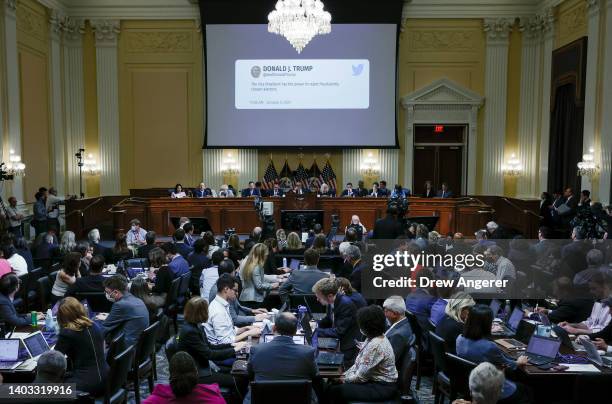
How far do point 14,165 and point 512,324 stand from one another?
456 inches

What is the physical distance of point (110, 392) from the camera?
4355 millimetres

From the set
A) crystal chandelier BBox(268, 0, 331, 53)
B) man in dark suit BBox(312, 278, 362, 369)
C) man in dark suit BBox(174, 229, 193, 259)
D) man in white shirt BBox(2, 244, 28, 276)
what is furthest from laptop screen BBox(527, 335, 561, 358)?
crystal chandelier BBox(268, 0, 331, 53)

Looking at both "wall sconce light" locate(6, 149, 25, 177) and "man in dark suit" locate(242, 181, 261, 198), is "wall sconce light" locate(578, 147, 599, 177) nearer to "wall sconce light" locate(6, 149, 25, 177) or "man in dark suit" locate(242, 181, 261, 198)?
"man in dark suit" locate(242, 181, 261, 198)

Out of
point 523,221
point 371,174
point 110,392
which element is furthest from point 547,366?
point 371,174

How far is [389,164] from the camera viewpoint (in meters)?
17.2

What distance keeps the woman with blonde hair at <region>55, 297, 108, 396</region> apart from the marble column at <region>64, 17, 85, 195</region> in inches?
526

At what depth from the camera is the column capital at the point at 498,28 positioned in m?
16.6

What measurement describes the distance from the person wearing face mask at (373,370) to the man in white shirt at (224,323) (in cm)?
114

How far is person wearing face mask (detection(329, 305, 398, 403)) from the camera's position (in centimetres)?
428

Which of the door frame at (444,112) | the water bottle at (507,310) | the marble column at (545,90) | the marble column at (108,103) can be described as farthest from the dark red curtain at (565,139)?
the marble column at (108,103)

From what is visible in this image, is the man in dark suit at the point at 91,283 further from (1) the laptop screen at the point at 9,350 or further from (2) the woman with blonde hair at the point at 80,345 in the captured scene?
(2) the woman with blonde hair at the point at 80,345

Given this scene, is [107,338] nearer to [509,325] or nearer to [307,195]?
[509,325]

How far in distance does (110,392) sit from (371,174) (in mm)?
13521

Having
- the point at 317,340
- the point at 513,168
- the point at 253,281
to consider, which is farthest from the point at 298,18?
the point at 513,168
